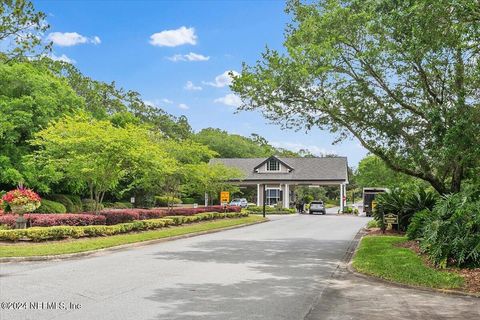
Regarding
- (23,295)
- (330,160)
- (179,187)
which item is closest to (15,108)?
(179,187)

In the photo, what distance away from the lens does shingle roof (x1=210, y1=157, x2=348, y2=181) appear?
191 feet

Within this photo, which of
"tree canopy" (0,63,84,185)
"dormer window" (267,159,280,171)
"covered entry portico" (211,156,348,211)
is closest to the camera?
"tree canopy" (0,63,84,185)

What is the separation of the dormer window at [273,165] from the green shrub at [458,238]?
155 ft

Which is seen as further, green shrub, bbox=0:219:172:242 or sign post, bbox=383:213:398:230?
sign post, bbox=383:213:398:230

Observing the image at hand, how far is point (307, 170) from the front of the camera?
59969 mm

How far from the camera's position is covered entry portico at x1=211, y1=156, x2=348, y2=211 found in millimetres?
57994

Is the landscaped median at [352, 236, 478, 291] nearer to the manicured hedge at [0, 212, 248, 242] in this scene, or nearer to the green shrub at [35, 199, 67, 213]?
the manicured hedge at [0, 212, 248, 242]

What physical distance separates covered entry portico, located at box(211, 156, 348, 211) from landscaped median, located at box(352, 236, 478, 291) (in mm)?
41316

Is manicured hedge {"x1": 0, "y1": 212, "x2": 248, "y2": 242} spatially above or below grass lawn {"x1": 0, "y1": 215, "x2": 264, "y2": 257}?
above

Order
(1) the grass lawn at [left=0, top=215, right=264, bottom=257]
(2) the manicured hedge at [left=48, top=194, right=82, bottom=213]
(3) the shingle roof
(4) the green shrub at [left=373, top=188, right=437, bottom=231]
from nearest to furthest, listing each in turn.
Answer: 1. (1) the grass lawn at [left=0, top=215, right=264, bottom=257]
2. (4) the green shrub at [left=373, top=188, right=437, bottom=231]
3. (2) the manicured hedge at [left=48, top=194, right=82, bottom=213]
4. (3) the shingle roof

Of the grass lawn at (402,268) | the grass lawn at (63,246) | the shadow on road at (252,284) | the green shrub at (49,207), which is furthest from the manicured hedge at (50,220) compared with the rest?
the grass lawn at (402,268)

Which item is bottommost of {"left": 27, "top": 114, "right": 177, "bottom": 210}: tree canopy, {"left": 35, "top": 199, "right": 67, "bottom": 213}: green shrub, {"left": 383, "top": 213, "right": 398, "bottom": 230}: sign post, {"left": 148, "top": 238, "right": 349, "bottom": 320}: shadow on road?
{"left": 148, "top": 238, "right": 349, "bottom": 320}: shadow on road

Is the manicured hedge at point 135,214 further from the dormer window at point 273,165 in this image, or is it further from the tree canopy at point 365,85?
the dormer window at point 273,165

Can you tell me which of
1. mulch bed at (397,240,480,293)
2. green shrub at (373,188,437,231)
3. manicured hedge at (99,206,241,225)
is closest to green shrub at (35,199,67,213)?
manicured hedge at (99,206,241,225)
